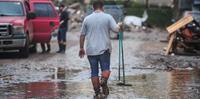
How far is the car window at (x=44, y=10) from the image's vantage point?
2323 cm

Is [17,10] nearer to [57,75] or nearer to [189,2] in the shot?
[57,75]

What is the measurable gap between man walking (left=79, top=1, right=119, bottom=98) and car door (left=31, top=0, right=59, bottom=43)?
11259 mm

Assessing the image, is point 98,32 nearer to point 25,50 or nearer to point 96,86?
point 96,86

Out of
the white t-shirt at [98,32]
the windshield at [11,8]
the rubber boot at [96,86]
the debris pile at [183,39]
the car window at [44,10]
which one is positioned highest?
the white t-shirt at [98,32]

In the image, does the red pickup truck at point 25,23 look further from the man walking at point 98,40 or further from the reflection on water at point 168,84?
the man walking at point 98,40

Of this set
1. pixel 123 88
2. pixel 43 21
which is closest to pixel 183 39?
pixel 43 21

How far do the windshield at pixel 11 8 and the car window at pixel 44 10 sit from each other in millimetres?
1736

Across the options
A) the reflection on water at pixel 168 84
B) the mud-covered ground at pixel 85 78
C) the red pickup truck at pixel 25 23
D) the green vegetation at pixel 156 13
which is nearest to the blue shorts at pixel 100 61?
the mud-covered ground at pixel 85 78

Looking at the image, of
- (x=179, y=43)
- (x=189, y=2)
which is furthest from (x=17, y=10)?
(x=189, y=2)

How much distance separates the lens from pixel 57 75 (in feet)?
→ 50.2

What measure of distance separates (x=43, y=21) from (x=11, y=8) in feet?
6.24

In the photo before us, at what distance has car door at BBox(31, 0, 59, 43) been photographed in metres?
22.8

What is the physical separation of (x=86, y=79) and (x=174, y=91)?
9.05 feet

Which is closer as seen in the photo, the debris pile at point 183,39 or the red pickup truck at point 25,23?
the red pickup truck at point 25,23
